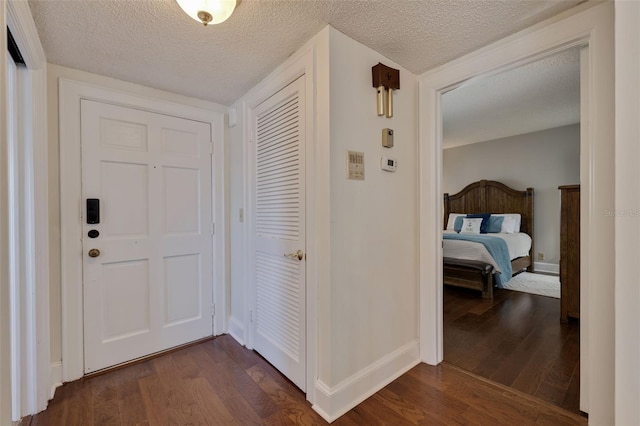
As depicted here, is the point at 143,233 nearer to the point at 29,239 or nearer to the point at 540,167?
the point at 29,239

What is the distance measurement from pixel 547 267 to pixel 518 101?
315 cm

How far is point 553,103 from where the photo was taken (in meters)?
3.26

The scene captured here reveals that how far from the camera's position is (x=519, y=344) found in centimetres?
235

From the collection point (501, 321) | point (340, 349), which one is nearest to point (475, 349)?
point (501, 321)

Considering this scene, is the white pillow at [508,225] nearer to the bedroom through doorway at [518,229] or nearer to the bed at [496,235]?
the bedroom through doorway at [518,229]

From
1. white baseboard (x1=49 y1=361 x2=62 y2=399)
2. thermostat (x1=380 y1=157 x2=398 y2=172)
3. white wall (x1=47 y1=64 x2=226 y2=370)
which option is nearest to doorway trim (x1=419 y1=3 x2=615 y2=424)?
thermostat (x1=380 y1=157 x2=398 y2=172)

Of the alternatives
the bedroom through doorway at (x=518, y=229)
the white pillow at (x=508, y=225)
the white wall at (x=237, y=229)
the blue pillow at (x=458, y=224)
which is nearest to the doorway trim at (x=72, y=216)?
the white wall at (x=237, y=229)

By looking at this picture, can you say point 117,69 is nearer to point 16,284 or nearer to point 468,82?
point 16,284

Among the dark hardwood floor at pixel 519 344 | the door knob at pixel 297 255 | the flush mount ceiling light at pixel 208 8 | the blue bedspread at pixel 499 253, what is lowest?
the dark hardwood floor at pixel 519 344

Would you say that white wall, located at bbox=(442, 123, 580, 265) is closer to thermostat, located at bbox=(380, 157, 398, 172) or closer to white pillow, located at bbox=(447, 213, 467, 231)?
white pillow, located at bbox=(447, 213, 467, 231)

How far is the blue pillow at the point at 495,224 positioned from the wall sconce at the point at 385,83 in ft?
13.4

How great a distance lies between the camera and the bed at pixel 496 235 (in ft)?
11.7

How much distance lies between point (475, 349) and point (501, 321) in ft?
2.56

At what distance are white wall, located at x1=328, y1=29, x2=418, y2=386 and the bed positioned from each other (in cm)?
193
